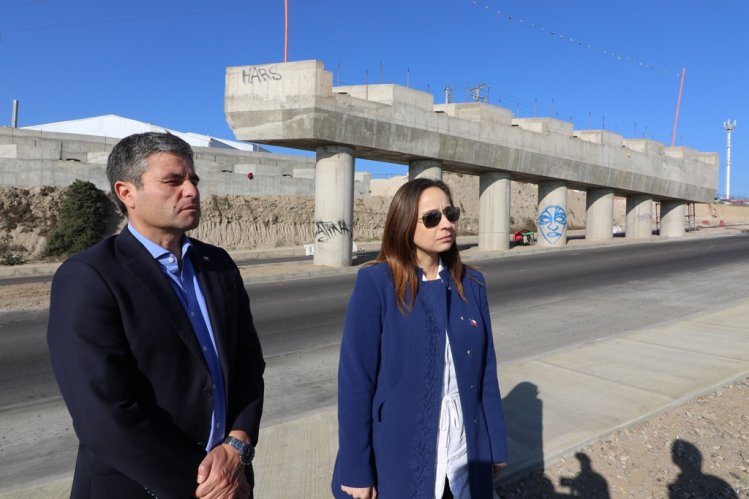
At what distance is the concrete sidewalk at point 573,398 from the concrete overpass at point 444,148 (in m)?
11.2

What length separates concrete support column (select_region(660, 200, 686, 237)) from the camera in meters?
34.3

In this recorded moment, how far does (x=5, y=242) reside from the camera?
22.8 metres

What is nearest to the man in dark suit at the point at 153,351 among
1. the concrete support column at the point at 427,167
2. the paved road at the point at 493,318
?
the paved road at the point at 493,318

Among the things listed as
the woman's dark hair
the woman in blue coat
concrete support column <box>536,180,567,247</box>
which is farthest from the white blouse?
concrete support column <box>536,180,567,247</box>

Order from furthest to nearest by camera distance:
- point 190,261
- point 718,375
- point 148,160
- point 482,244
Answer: point 482,244, point 718,375, point 190,261, point 148,160

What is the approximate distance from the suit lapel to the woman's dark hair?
99 centimetres

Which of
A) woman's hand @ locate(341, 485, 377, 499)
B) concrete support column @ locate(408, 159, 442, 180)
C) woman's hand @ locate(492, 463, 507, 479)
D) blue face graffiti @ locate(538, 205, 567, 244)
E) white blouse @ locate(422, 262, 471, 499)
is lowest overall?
woman's hand @ locate(341, 485, 377, 499)

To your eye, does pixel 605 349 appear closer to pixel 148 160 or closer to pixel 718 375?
pixel 718 375

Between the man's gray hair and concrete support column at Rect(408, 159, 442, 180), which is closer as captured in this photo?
the man's gray hair

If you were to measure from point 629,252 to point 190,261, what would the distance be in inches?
887

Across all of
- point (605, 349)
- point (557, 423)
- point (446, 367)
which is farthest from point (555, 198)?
point (446, 367)

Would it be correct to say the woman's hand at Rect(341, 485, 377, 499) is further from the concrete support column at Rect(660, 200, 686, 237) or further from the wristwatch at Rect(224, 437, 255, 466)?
the concrete support column at Rect(660, 200, 686, 237)

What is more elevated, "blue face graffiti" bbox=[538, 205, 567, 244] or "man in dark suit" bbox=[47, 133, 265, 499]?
"blue face graffiti" bbox=[538, 205, 567, 244]

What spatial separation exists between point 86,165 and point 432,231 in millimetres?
26611
